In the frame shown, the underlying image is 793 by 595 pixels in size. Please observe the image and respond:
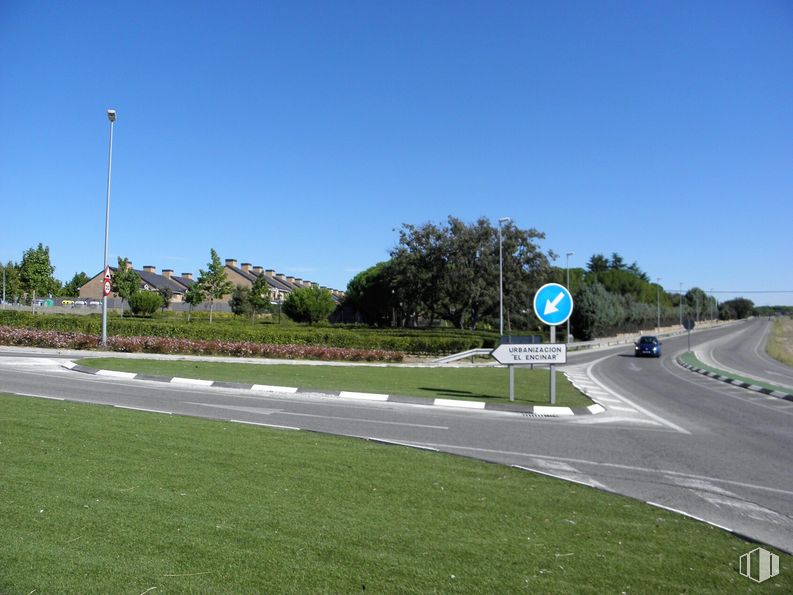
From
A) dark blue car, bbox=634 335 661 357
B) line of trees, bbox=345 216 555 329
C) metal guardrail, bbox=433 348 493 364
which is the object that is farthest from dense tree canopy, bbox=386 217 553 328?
metal guardrail, bbox=433 348 493 364

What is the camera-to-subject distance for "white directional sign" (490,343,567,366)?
51.5 feet

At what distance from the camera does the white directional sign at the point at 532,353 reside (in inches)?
618

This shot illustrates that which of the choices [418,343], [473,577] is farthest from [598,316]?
[473,577]

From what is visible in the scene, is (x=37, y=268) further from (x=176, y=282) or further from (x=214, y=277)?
(x=176, y=282)

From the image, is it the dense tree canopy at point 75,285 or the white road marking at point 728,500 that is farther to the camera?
the dense tree canopy at point 75,285

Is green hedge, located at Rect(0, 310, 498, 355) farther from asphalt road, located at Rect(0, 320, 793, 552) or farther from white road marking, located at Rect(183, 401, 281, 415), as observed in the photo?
white road marking, located at Rect(183, 401, 281, 415)

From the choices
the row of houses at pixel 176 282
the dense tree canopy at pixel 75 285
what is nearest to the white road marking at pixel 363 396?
the row of houses at pixel 176 282

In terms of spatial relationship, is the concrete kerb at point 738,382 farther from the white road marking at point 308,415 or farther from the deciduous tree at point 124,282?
the deciduous tree at point 124,282

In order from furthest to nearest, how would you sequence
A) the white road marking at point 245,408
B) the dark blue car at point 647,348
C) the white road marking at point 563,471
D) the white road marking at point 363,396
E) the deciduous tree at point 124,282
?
the deciduous tree at point 124,282, the dark blue car at point 647,348, the white road marking at point 363,396, the white road marking at point 245,408, the white road marking at point 563,471

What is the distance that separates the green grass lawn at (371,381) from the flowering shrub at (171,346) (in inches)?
239

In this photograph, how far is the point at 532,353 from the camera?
52.2 feet

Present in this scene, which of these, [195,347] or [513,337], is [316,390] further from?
[195,347]

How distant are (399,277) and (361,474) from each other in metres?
52.4

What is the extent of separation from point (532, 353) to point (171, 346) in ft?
62.6
